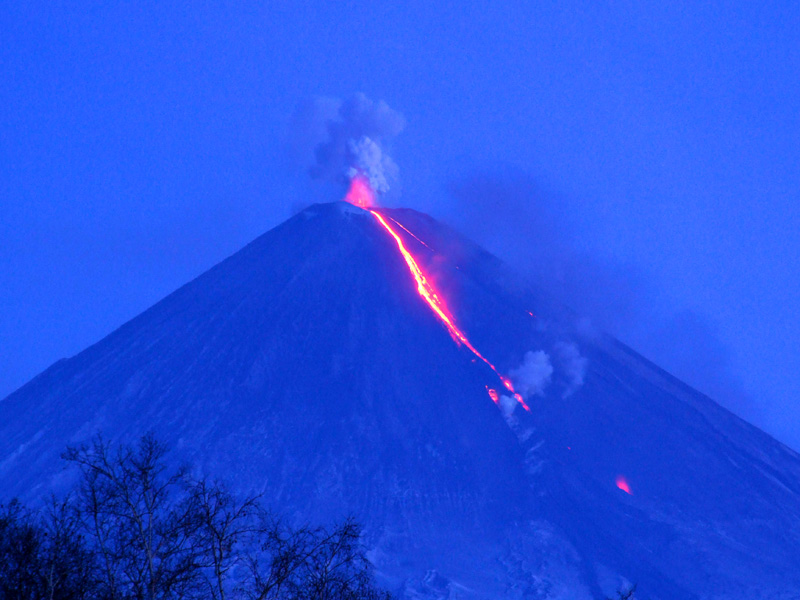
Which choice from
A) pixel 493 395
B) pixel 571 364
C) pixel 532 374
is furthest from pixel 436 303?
pixel 493 395

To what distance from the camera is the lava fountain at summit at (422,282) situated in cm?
5728

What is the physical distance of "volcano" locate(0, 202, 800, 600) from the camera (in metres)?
44.0

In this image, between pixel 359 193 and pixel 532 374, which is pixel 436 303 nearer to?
pixel 532 374

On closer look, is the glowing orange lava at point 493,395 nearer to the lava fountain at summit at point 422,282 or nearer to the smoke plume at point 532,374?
the lava fountain at summit at point 422,282

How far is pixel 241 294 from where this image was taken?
211 feet

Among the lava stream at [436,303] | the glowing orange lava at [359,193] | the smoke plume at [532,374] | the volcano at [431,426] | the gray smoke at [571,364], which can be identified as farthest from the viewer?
the glowing orange lava at [359,193]

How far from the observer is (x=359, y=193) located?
72438 mm

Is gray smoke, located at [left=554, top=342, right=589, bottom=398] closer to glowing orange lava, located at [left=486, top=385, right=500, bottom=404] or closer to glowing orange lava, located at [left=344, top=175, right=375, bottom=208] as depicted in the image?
glowing orange lava, located at [left=486, top=385, right=500, bottom=404]

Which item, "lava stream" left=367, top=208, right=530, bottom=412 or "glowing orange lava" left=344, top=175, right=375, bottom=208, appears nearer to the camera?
"lava stream" left=367, top=208, right=530, bottom=412

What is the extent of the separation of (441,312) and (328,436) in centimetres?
1515

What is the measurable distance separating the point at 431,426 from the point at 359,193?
25.8 metres

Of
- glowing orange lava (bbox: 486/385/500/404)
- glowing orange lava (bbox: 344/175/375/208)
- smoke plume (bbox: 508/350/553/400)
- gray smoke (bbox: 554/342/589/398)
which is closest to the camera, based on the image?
glowing orange lava (bbox: 486/385/500/404)

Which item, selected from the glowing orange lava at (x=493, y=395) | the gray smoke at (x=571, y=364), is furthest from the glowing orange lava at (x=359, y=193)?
the glowing orange lava at (x=493, y=395)

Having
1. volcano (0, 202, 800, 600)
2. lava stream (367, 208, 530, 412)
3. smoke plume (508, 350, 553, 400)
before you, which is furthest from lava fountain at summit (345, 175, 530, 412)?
smoke plume (508, 350, 553, 400)
